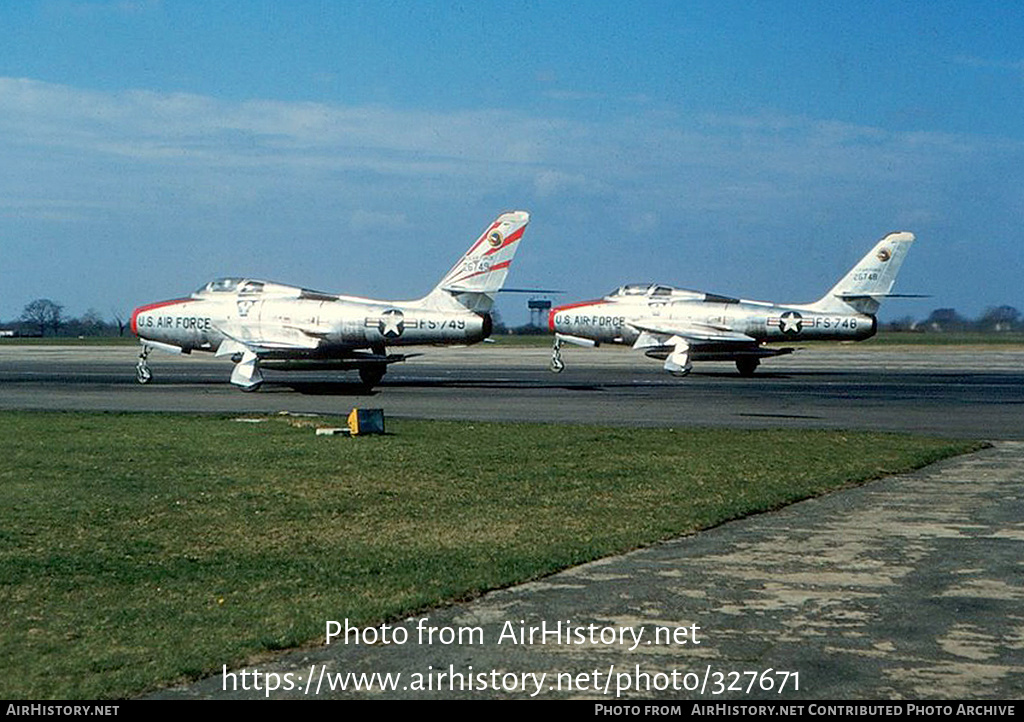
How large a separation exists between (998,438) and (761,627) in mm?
16544

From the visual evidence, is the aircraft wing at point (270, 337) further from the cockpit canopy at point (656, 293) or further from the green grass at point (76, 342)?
the green grass at point (76, 342)

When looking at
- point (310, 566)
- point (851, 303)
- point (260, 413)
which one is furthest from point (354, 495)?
point (851, 303)

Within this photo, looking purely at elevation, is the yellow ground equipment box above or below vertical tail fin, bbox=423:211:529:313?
below

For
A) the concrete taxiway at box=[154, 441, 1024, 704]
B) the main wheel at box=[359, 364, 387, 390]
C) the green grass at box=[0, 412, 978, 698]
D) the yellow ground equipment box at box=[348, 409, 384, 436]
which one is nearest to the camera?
the concrete taxiway at box=[154, 441, 1024, 704]

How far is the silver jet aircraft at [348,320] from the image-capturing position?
121 feet

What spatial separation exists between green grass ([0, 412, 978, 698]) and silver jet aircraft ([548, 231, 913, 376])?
24.0 m

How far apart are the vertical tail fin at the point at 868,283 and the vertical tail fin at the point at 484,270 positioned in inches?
600

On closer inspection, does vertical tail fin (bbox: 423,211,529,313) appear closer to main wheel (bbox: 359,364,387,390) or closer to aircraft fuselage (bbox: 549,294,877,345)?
main wheel (bbox: 359,364,387,390)

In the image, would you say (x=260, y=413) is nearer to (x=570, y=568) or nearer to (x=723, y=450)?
(x=723, y=450)

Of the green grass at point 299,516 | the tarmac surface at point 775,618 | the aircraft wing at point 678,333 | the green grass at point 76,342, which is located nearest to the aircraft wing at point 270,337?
the green grass at point 299,516

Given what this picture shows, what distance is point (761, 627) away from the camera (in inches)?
329

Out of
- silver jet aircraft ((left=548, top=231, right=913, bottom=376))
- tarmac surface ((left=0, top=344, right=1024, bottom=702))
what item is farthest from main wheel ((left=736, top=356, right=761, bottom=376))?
tarmac surface ((left=0, top=344, right=1024, bottom=702))

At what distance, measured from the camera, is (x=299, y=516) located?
13219 millimetres

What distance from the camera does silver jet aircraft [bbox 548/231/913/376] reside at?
153ft
